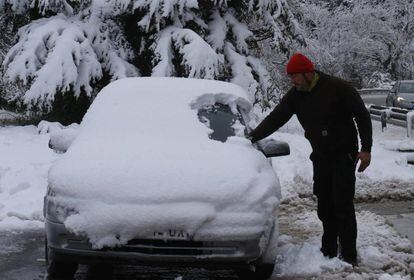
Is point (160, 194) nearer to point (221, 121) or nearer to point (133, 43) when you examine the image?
point (221, 121)

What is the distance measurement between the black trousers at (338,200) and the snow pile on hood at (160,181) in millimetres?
575

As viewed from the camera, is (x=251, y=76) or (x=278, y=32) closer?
(x=251, y=76)

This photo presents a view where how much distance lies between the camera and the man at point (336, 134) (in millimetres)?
5281

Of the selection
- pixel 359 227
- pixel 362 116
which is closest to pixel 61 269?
pixel 362 116

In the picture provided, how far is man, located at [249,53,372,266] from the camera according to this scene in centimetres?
528

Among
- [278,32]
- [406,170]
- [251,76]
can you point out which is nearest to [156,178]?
[406,170]

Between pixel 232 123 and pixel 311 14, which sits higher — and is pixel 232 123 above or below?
above

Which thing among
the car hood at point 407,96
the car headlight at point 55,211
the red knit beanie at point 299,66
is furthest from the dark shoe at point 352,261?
the car hood at point 407,96

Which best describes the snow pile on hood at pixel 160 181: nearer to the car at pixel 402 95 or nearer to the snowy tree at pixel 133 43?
the snowy tree at pixel 133 43

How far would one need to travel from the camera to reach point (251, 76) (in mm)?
13750

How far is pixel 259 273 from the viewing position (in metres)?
5.08

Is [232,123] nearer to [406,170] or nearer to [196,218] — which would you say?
[196,218]

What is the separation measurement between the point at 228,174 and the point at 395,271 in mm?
1718

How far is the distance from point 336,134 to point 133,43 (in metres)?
9.93
